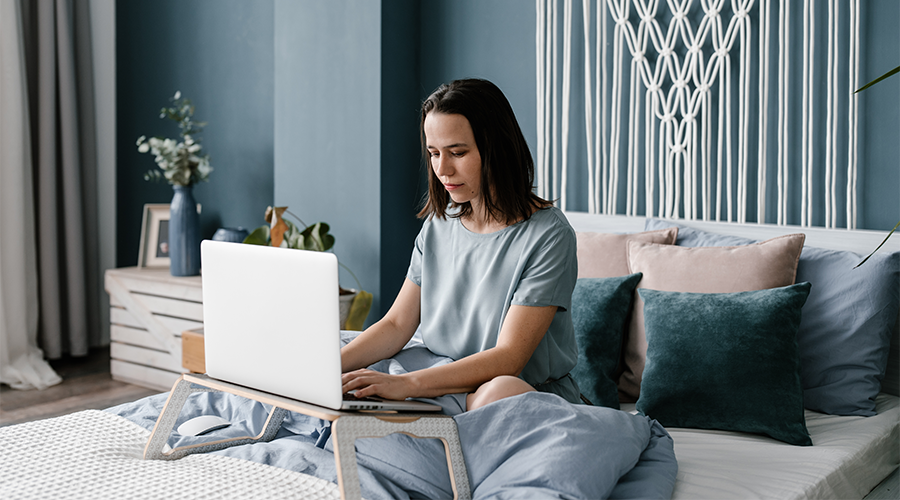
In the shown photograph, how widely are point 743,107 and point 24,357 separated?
128 inches

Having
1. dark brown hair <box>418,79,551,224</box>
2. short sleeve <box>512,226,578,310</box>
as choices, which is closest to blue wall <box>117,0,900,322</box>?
dark brown hair <box>418,79,551,224</box>

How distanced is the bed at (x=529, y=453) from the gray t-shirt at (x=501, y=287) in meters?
0.10

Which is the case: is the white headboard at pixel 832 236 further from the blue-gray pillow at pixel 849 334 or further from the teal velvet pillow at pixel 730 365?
the teal velvet pillow at pixel 730 365

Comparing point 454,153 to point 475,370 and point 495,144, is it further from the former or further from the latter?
point 475,370

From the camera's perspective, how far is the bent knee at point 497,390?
1.29 metres

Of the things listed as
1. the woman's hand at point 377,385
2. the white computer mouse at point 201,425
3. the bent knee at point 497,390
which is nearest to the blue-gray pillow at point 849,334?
the bent knee at point 497,390

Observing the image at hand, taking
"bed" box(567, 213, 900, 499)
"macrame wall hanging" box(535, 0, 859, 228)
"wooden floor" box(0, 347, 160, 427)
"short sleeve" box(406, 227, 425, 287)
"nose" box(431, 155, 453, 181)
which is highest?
"macrame wall hanging" box(535, 0, 859, 228)

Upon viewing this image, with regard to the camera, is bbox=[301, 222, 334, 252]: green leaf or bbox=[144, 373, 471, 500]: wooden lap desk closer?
bbox=[144, 373, 471, 500]: wooden lap desk

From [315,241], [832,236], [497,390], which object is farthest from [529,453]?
[315,241]

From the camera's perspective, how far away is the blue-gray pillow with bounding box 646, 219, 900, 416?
177 cm

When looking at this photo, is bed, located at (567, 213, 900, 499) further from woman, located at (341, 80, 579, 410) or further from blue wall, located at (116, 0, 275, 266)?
blue wall, located at (116, 0, 275, 266)

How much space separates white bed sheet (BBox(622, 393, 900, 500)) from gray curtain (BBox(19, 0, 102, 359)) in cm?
308

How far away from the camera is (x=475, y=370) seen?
4.49 ft

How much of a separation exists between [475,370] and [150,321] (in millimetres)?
2289
